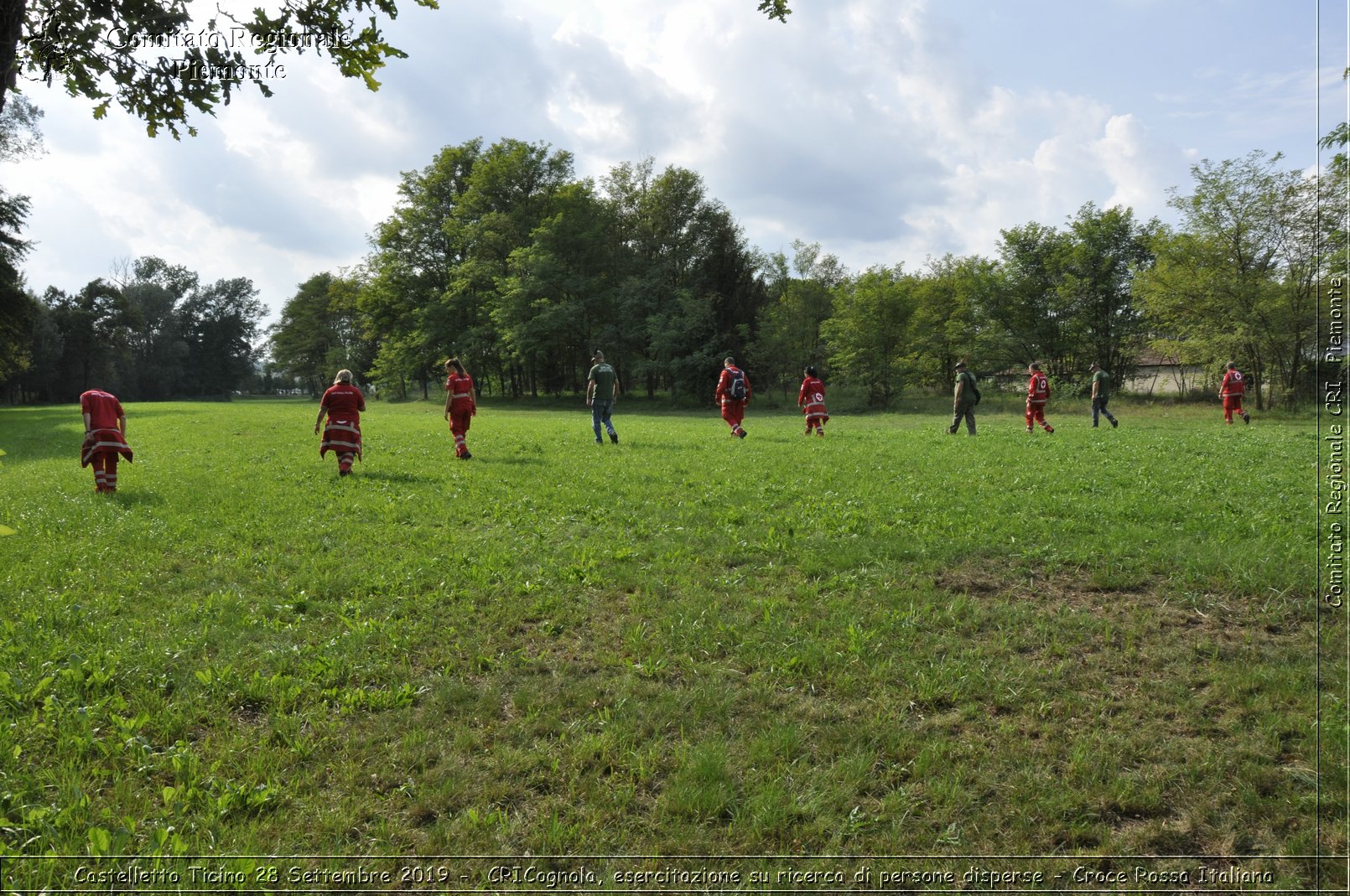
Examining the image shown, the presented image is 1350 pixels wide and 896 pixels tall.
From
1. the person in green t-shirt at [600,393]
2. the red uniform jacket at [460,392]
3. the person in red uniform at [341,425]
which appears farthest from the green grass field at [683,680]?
the person in green t-shirt at [600,393]

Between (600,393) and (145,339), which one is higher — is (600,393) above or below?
below

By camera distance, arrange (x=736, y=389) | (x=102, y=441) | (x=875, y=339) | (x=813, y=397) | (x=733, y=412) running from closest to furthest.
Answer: (x=102, y=441)
(x=736, y=389)
(x=733, y=412)
(x=813, y=397)
(x=875, y=339)

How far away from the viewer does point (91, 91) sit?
3.93 metres

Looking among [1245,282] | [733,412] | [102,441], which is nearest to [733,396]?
[733,412]

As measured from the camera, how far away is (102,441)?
1245 cm

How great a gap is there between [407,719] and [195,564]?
188 inches

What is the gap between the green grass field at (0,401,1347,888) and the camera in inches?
139

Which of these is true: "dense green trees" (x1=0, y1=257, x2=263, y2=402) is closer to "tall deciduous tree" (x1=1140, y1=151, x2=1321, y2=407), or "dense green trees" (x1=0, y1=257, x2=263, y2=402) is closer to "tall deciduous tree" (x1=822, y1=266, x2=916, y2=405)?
"tall deciduous tree" (x1=822, y1=266, x2=916, y2=405)

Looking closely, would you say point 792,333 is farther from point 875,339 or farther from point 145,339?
point 145,339

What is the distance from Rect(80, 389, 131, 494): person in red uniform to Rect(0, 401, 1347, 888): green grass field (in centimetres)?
292

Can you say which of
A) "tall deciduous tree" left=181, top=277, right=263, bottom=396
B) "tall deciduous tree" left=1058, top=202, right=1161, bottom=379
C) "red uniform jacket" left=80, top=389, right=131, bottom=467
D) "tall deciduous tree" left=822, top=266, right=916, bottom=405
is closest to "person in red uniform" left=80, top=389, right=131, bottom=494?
"red uniform jacket" left=80, top=389, right=131, bottom=467

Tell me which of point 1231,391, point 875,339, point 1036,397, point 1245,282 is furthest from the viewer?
point 875,339

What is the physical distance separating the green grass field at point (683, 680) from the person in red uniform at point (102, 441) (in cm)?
292

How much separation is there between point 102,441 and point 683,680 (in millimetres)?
12984
